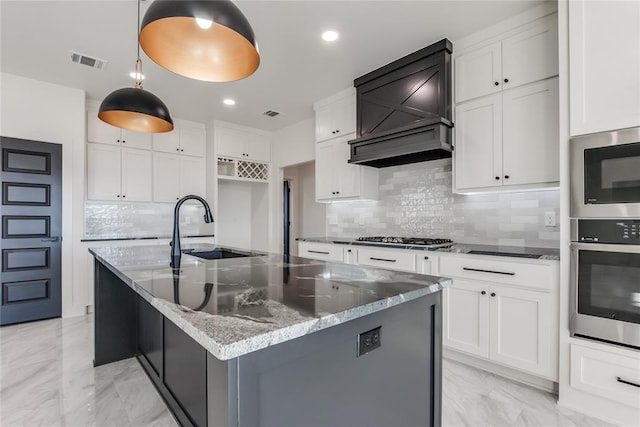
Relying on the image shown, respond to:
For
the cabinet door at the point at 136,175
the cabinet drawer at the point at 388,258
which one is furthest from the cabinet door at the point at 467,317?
the cabinet door at the point at 136,175

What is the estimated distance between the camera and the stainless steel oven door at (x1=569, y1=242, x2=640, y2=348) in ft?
5.51

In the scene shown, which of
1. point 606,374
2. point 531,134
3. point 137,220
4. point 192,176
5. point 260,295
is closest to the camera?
point 260,295

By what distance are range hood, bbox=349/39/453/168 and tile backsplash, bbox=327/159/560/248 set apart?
0.79 ft

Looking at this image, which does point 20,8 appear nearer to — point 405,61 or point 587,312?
point 405,61

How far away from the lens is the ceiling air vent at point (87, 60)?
298 cm

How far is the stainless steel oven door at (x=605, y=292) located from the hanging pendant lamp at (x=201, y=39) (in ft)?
6.93

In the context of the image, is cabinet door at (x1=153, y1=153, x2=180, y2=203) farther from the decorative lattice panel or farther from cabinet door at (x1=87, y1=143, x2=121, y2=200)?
the decorative lattice panel

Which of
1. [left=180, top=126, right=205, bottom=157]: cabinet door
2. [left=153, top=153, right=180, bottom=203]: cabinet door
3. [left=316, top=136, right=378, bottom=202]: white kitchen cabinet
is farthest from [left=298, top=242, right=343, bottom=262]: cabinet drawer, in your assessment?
[left=180, top=126, right=205, bottom=157]: cabinet door

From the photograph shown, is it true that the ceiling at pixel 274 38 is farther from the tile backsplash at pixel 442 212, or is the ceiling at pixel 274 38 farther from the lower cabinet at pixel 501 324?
the lower cabinet at pixel 501 324

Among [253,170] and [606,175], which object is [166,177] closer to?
[253,170]

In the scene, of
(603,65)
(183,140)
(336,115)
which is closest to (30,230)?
(183,140)

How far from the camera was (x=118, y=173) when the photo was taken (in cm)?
432

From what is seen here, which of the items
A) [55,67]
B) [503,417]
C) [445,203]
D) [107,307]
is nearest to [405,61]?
[445,203]

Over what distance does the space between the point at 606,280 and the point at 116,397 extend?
2.98 meters
